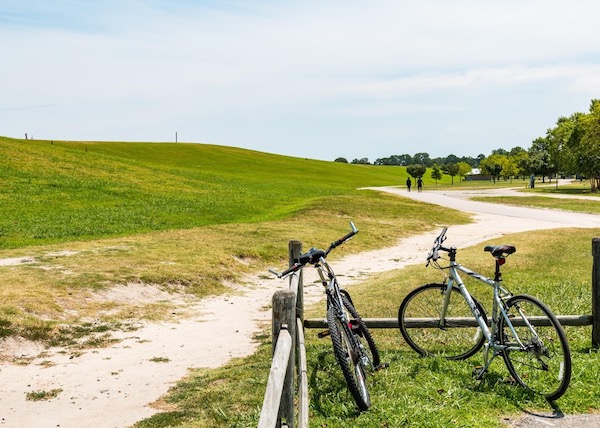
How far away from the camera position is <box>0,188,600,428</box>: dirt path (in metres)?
8.12

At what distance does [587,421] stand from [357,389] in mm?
2518

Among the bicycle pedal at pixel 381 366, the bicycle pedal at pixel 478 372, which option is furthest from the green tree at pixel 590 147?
the bicycle pedal at pixel 381 366

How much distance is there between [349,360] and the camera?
22.3 ft

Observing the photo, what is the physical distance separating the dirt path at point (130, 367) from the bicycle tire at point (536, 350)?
191 inches

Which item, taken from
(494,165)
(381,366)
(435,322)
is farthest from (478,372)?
(494,165)

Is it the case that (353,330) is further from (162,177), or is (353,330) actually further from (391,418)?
(162,177)

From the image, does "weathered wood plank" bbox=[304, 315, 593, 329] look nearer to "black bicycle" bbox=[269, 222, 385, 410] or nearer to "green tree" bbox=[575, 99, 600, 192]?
"black bicycle" bbox=[269, 222, 385, 410]

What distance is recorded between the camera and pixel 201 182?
6419 centimetres

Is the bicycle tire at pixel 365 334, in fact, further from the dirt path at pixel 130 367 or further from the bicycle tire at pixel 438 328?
the dirt path at pixel 130 367

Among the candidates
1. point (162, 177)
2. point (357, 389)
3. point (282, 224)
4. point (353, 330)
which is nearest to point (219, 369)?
point (353, 330)

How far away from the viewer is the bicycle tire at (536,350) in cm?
691

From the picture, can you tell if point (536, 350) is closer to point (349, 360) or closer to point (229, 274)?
point (349, 360)

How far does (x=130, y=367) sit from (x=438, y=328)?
535cm

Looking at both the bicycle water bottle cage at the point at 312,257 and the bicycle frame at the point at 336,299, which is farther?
the bicycle water bottle cage at the point at 312,257
